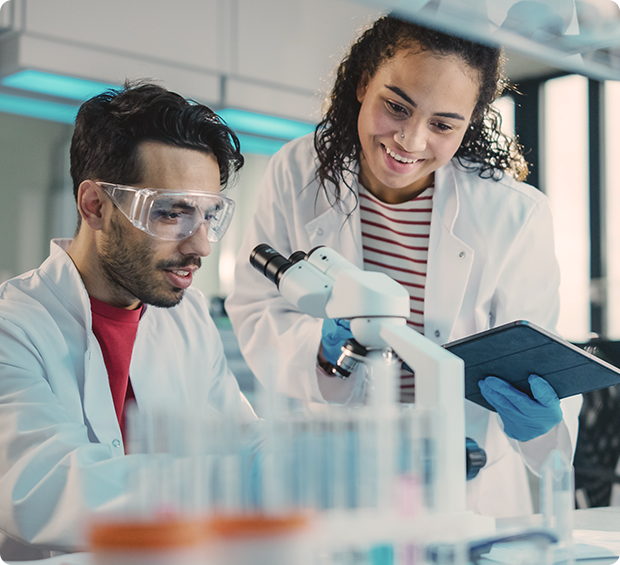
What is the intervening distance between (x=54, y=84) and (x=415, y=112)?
134 centimetres

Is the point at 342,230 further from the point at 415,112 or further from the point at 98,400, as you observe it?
the point at 98,400

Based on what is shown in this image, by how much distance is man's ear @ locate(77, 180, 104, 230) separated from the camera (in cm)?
153

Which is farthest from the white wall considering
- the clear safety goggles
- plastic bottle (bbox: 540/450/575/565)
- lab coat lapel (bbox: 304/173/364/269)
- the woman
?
plastic bottle (bbox: 540/450/575/565)

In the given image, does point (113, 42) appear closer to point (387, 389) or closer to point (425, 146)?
point (425, 146)

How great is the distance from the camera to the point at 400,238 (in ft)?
5.93

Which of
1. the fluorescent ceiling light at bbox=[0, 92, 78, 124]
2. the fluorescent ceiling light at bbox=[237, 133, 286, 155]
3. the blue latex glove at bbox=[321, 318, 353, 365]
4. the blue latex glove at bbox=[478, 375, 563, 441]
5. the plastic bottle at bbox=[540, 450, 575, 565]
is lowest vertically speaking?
the plastic bottle at bbox=[540, 450, 575, 565]

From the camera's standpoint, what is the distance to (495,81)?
1.72 meters

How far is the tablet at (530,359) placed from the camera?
111 cm

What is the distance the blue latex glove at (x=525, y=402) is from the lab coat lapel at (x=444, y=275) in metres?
0.36

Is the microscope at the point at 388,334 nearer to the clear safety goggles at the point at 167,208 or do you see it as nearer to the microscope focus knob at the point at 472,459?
the microscope focus knob at the point at 472,459

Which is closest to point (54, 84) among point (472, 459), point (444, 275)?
point (444, 275)

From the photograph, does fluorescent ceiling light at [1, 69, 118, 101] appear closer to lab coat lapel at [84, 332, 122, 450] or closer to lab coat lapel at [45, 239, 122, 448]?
lab coat lapel at [45, 239, 122, 448]

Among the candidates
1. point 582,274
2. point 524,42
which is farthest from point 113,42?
point 582,274

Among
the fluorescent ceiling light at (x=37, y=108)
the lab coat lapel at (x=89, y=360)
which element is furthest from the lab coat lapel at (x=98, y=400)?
the fluorescent ceiling light at (x=37, y=108)
